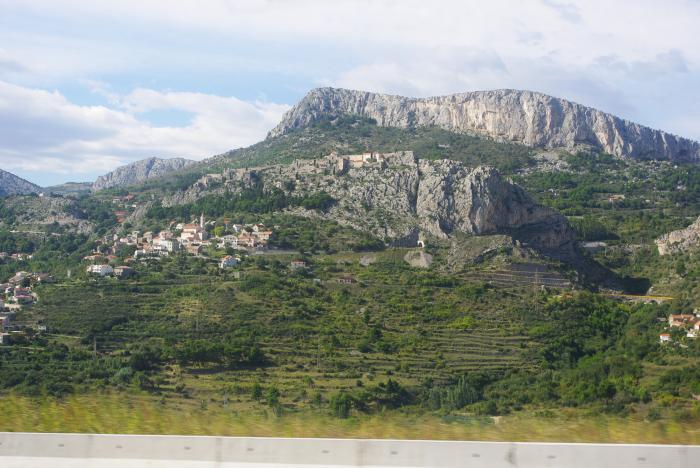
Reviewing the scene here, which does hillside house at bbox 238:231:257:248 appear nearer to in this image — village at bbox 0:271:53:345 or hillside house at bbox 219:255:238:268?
hillside house at bbox 219:255:238:268

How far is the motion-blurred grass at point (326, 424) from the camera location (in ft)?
18.7

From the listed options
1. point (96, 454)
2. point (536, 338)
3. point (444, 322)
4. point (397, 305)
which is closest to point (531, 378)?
point (536, 338)

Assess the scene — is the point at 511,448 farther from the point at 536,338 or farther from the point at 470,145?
the point at 470,145

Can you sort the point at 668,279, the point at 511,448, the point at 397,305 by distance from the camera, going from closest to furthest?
the point at 511,448 < the point at 397,305 < the point at 668,279

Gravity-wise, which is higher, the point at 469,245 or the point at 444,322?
the point at 469,245

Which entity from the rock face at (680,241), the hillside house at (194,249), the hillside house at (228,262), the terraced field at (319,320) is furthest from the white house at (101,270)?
the rock face at (680,241)

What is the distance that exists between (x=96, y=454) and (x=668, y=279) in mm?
36491

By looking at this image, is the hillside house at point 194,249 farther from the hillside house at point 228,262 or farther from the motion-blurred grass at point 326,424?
the motion-blurred grass at point 326,424

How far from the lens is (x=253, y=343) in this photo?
77.6 feet

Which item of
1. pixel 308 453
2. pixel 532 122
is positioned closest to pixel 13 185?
pixel 532 122

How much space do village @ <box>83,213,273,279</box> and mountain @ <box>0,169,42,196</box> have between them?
62.1 m

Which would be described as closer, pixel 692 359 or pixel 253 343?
pixel 692 359

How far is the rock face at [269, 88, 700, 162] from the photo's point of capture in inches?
3100

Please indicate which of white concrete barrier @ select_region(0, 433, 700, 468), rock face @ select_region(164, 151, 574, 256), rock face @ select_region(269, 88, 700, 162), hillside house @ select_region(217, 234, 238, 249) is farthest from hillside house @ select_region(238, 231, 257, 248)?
rock face @ select_region(269, 88, 700, 162)
